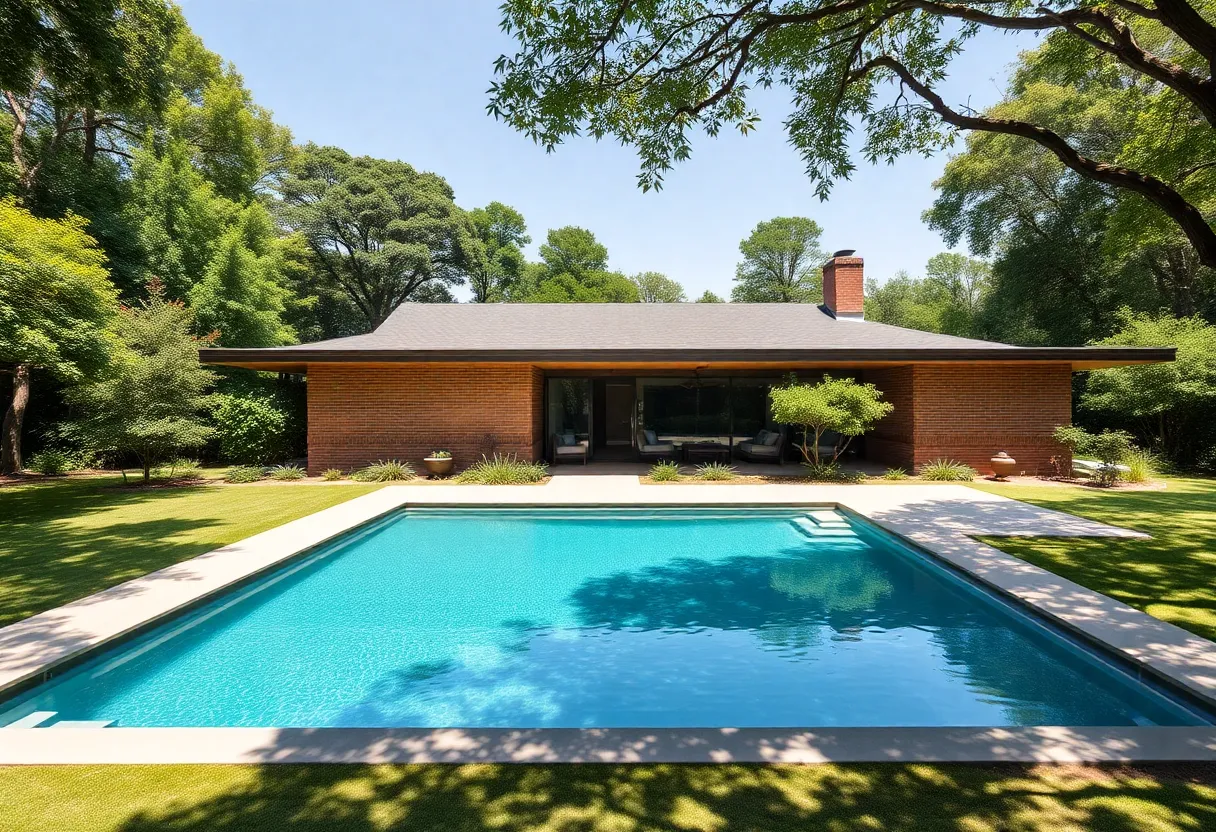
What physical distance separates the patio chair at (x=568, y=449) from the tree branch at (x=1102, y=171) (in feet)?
34.0

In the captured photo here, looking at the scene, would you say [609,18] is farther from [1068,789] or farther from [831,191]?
[1068,789]

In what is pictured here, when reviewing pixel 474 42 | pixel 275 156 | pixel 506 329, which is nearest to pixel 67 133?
pixel 275 156

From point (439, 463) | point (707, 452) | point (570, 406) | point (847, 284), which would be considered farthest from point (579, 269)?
point (439, 463)

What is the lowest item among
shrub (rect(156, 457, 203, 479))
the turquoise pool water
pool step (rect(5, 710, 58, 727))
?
the turquoise pool water

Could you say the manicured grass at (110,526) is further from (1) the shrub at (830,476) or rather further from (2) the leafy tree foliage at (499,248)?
(2) the leafy tree foliage at (499,248)

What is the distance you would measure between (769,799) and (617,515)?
699 cm

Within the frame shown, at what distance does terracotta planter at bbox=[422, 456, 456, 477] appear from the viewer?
1245 centimetres

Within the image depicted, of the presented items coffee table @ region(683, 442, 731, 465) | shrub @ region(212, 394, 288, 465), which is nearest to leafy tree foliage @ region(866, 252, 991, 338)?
coffee table @ region(683, 442, 731, 465)

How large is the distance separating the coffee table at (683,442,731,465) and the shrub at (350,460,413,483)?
25.1 ft

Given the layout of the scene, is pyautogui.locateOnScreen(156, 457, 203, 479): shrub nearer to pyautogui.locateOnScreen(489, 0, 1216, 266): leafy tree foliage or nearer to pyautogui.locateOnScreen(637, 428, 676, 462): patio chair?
pyautogui.locateOnScreen(637, 428, 676, 462): patio chair

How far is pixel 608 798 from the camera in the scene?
236 centimetres

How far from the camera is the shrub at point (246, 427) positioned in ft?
44.8

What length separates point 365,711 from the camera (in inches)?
141

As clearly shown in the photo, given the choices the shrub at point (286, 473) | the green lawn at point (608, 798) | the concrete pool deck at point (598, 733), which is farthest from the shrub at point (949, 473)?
the shrub at point (286, 473)
